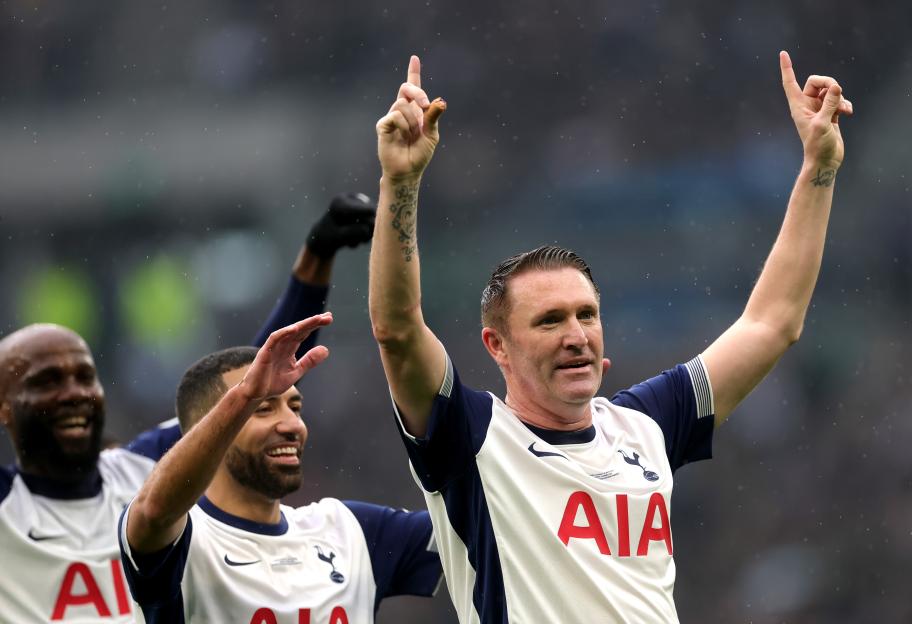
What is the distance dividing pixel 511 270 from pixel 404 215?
0.60 meters

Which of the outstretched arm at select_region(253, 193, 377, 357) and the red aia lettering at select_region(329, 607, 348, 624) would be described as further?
the outstretched arm at select_region(253, 193, 377, 357)

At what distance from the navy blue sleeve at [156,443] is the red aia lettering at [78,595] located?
0.70 m

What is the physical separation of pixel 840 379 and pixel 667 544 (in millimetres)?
7731

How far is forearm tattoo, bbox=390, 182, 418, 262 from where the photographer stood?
130 inches

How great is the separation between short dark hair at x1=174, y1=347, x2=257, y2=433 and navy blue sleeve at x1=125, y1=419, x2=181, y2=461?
701 mm

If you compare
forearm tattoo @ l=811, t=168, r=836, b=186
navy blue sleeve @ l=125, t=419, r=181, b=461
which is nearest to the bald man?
navy blue sleeve @ l=125, t=419, r=181, b=461

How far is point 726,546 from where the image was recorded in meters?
10.2

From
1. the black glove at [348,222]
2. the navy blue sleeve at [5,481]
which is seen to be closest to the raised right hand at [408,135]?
the black glove at [348,222]

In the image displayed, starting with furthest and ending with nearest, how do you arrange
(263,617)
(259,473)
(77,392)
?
(77,392) → (259,473) → (263,617)

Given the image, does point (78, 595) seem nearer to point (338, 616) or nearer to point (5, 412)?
point (5, 412)

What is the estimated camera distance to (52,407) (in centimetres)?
475

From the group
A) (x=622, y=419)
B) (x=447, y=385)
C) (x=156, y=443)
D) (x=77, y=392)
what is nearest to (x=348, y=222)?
(x=156, y=443)

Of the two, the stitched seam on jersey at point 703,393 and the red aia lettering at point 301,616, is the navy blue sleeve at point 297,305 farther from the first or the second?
the stitched seam on jersey at point 703,393

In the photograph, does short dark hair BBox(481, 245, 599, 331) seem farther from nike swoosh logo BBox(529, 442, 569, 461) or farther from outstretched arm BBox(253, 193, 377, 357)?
outstretched arm BBox(253, 193, 377, 357)
